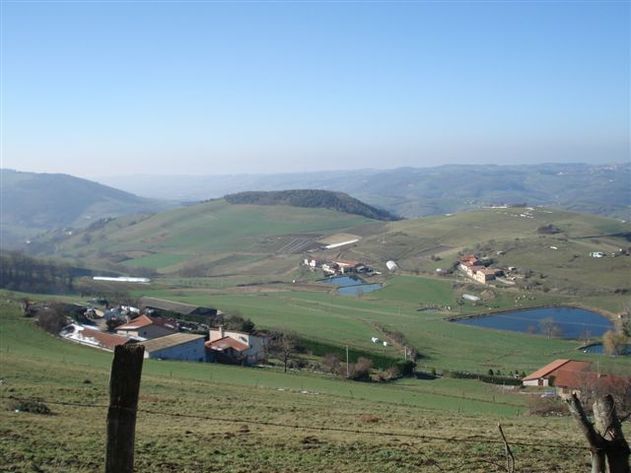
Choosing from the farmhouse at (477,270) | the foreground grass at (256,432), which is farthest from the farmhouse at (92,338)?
the farmhouse at (477,270)

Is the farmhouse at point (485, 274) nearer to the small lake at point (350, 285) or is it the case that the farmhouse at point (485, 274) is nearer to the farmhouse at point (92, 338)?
the small lake at point (350, 285)

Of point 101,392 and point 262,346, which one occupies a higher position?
point 101,392

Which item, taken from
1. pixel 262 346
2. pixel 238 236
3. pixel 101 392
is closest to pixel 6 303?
pixel 262 346

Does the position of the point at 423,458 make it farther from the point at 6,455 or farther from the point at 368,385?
the point at 368,385

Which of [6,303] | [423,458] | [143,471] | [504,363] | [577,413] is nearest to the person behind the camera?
[577,413]

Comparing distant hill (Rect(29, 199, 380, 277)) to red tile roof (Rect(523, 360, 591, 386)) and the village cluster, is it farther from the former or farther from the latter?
red tile roof (Rect(523, 360, 591, 386))

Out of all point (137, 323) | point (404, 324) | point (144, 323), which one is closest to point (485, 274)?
point (404, 324)

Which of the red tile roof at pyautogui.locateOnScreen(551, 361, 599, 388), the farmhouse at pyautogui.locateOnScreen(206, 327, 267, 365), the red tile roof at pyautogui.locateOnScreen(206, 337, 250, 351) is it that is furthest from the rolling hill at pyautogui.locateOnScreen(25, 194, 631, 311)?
the red tile roof at pyautogui.locateOnScreen(206, 337, 250, 351)

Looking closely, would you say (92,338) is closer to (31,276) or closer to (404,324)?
(404,324)
